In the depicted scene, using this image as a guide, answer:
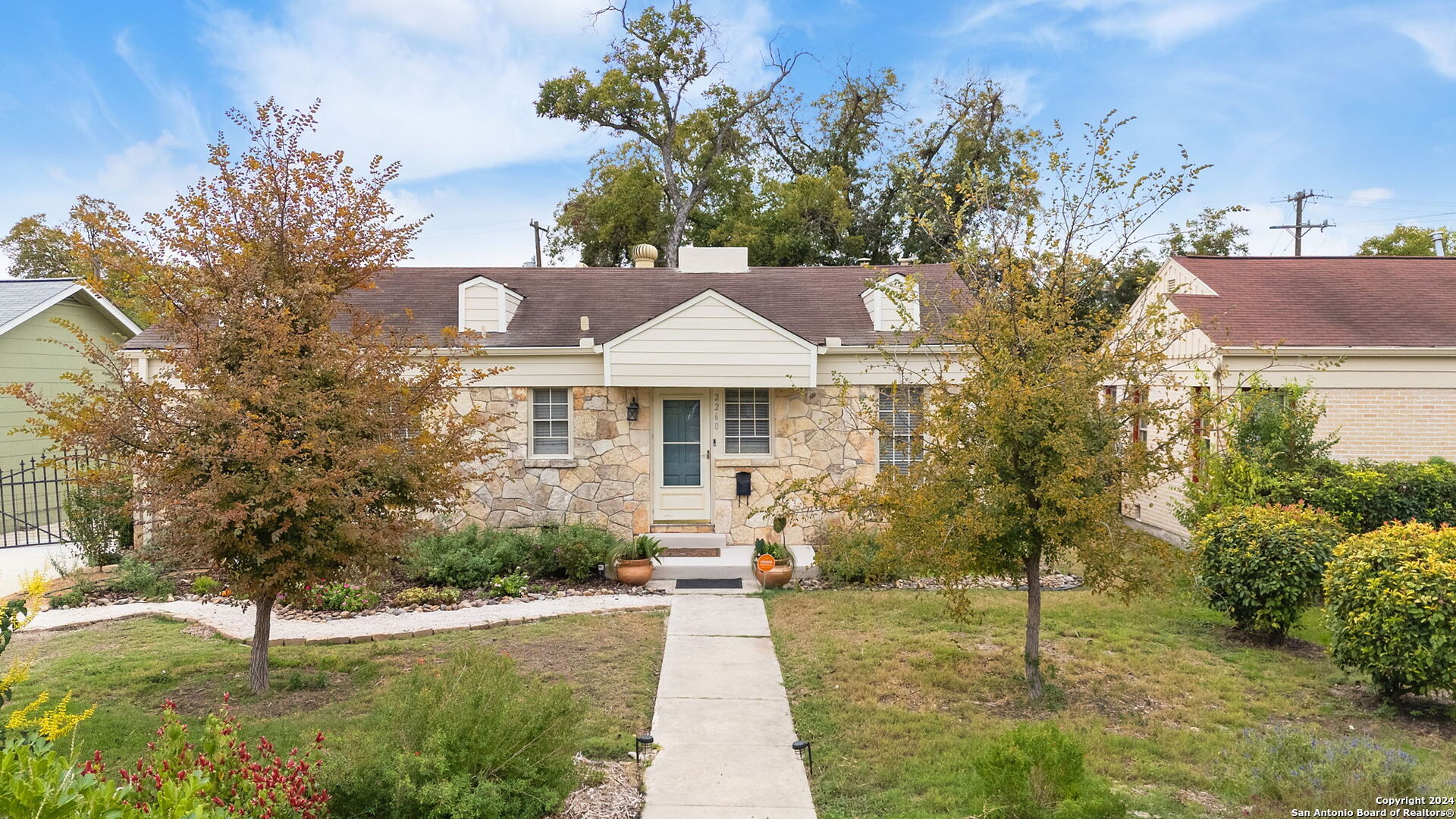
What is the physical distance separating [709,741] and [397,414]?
3.34 metres

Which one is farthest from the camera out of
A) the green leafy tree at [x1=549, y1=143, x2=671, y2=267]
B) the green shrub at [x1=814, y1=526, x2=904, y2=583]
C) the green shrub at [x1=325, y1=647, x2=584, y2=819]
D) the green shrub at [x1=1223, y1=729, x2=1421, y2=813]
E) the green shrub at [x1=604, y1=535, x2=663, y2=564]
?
the green leafy tree at [x1=549, y1=143, x2=671, y2=267]

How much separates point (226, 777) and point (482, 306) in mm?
9715

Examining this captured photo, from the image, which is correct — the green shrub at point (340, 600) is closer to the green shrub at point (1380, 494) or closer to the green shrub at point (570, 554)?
the green shrub at point (570, 554)

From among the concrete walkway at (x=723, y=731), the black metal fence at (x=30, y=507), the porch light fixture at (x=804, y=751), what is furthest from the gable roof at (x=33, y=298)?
the porch light fixture at (x=804, y=751)

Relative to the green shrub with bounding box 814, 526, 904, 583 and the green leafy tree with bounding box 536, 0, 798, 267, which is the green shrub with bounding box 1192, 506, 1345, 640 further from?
the green leafy tree with bounding box 536, 0, 798, 267

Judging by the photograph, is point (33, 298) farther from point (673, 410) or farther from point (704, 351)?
point (704, 351)

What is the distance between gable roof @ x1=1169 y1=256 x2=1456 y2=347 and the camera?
12.0m

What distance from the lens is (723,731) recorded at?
19.3 feet

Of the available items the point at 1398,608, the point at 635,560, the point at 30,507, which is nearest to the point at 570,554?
the point at 635,560

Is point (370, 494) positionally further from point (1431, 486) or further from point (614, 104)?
point (614, 104)

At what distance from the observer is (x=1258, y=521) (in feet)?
26.0

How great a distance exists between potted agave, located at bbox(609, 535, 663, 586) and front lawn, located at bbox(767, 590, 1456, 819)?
2.06 m

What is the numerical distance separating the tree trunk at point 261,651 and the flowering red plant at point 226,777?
9.65 ft

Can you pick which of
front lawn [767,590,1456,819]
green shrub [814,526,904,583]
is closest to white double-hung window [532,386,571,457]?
green shrub [814,526,904,583]
